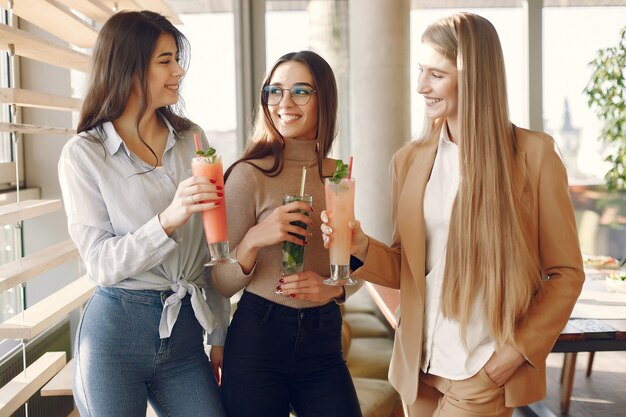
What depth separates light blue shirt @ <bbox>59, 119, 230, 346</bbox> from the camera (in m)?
1.69

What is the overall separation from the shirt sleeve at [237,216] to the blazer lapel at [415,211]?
0.40 meters

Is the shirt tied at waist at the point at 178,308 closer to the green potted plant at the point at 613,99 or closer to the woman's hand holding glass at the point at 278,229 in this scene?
the woman's hand holding glass at the point at 278,229

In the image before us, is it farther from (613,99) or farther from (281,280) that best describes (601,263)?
(281,280)

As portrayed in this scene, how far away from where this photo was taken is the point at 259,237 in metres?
1.77

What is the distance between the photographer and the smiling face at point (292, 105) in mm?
1982

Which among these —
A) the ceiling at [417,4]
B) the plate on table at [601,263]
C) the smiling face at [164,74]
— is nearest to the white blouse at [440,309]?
the smiling face at [164,74]

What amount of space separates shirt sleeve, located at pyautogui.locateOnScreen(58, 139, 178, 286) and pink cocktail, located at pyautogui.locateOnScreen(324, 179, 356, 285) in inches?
15.3

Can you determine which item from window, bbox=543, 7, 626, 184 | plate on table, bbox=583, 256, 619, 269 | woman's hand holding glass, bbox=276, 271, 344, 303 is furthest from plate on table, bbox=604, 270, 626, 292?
window, bbox=543, 7, 626, 184

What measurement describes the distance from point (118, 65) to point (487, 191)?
0.99m

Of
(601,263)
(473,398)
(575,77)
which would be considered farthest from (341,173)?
(575,77)

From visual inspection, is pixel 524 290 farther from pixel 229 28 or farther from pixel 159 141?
pixel 229 28

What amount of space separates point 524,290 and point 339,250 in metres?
0.47

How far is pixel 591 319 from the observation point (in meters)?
2.81

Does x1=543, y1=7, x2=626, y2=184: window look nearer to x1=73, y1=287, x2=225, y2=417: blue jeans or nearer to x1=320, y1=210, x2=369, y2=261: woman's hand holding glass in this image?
x1=320, y1=210, x2=369, y2=261: woman's hand holding glass
